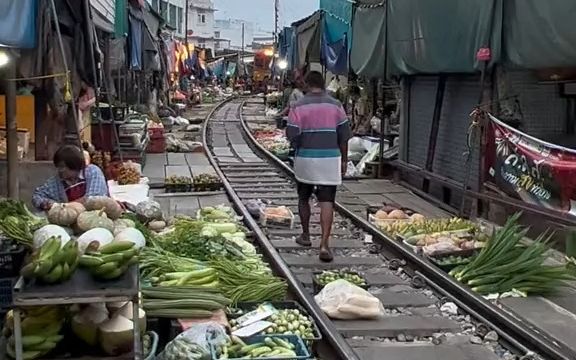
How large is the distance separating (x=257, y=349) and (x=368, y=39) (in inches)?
507

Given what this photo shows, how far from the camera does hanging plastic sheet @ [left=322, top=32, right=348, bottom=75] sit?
2164 cm

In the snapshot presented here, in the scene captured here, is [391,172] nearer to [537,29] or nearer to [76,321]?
[537,29]

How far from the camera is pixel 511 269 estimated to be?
8.27 metres

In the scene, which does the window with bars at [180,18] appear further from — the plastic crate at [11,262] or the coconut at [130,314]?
the coconut at [130,314]

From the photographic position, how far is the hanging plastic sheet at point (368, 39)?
1704 cm

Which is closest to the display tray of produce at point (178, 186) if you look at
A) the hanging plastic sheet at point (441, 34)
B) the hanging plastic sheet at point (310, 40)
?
the hanging plastic sheet at point (441, 34)

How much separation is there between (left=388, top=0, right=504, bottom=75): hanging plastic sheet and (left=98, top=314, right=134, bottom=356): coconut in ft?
23.2

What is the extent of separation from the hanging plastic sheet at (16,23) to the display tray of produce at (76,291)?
167 inches

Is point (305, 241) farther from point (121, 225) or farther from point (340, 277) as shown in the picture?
point (121, 225)

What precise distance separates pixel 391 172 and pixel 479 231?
294 inches

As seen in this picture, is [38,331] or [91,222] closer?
[38,331]

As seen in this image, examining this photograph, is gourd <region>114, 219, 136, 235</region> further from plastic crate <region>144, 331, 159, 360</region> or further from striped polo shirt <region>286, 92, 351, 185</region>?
striped polo shirt <region>286, 92, 351, 185</region>

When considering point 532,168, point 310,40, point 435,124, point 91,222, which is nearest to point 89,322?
point 91,222

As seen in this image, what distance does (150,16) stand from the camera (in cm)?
2781
